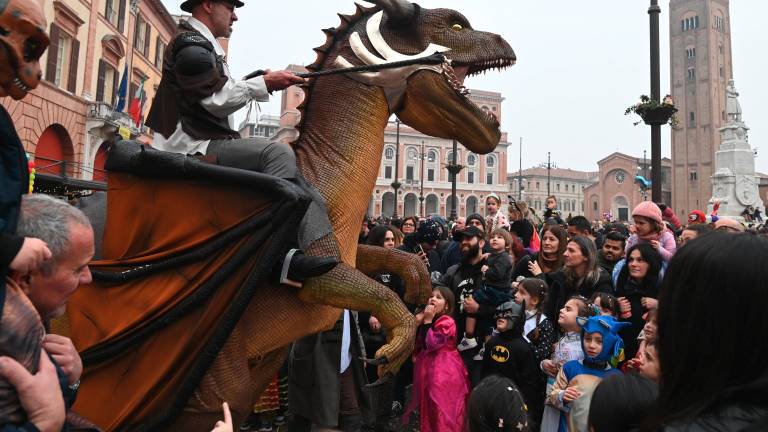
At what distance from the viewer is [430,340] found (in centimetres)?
482

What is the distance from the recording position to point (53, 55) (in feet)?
68.1

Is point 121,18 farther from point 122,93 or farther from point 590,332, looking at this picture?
point 590,332

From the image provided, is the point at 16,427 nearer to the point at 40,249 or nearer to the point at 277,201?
the point at 40,249

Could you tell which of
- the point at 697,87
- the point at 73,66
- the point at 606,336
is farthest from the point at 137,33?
the point at 697,87

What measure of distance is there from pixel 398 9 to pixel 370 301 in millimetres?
1800

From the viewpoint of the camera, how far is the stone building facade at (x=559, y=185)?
10038cm

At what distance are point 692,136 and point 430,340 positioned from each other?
83172mm

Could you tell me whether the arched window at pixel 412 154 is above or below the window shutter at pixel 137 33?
above

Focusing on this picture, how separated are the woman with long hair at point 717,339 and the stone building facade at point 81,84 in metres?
19.8

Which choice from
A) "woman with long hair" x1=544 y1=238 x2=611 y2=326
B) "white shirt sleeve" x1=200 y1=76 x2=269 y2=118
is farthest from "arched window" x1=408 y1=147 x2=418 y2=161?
"white shirt sleeve" x1=200 y1=76 x2=269 y2=118

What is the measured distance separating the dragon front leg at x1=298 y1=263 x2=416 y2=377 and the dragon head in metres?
1.17

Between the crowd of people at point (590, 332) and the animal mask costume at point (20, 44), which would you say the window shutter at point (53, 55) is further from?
the animal mask costume at point (20, 44)

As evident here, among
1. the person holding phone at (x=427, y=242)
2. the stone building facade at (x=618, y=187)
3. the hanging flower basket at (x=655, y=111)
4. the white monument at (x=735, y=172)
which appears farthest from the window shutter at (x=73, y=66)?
the stone building facade at (x=618, y=187)

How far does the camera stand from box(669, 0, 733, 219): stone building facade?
2876 inches
